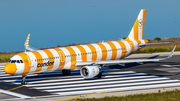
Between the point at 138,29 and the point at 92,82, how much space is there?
1544cm

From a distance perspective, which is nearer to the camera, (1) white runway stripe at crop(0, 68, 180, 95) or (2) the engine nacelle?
(1) white runway stripe at crop(0, 68, 180, 95)

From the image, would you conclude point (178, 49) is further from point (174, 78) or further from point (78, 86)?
Answer: point (78, 86)

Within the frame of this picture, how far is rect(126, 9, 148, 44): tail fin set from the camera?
148 feet

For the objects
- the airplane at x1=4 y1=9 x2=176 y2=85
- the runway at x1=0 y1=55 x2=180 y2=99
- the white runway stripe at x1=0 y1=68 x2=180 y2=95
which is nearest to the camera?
the runway at x1=0 y1=55 x2=180 y2=99

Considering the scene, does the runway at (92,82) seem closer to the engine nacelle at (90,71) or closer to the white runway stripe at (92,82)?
the white runway stripe at (92,82)

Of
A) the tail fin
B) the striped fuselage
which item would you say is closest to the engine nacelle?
the striped fuselage

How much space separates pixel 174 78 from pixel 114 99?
1472 cm

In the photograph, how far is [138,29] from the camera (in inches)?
1797

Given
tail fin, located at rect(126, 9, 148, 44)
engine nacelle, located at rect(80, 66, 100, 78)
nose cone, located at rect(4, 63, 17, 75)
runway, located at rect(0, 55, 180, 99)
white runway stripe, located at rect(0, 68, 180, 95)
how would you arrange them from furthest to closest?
tail fin, located at rect(126, 9, 148, 44) → engine nacelle, located at rect(80, 66, 100, 78) → nose cone, located at rect(4, 63, 17, 75) → white runway stripe, located at rect(0, 68, 180, 95) → runway, located at rect(0, 55, 180, 99)

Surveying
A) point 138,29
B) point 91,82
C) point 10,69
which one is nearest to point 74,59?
point 91,82

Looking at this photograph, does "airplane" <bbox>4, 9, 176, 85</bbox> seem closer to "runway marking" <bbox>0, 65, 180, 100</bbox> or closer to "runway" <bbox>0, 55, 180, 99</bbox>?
"runway marking" <bbox>0, 65, 180, 100</bbox>

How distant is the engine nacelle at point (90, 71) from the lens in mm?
34131

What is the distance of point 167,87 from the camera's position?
99.8 ft

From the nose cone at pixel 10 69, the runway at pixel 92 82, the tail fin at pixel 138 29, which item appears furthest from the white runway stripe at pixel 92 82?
the tail fin at pixel 138 29
